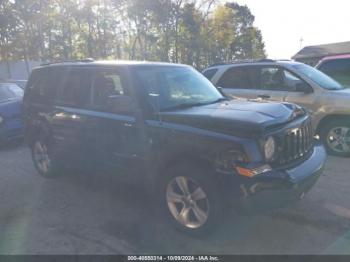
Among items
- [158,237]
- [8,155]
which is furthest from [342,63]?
[8,155]

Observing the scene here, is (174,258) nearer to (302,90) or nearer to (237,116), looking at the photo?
(237,116)

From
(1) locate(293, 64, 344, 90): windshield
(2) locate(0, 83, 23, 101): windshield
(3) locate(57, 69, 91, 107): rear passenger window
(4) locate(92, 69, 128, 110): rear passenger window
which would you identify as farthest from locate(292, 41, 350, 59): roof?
(4) locate(92, 69, 128, 110): rear passenger window

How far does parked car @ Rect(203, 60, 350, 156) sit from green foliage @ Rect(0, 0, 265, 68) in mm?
27136

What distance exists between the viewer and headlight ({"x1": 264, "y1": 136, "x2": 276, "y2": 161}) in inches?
134

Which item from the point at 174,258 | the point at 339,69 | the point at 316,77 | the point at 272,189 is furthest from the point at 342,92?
the point at 174,258

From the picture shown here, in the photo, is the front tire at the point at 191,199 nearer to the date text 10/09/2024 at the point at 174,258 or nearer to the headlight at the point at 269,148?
the date text 10/09/2024 at the point at 174,258

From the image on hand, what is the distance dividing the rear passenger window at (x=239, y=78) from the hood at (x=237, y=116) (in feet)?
11.2

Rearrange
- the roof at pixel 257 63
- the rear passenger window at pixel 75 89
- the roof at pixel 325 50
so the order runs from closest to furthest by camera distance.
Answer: the rear passenger window at pixel 75 89
the roof at pixel 257 63
the roof at pixel 325 50

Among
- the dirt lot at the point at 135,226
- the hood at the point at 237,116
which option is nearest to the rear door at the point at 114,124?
the hood at the point at 237,116

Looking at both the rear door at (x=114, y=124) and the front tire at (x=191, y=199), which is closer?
the front tire at (x=191, y=199)

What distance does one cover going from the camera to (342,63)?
8344 mm

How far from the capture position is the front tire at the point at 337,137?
661 cm

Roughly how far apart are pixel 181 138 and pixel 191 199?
665mm

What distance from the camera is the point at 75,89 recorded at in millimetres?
5180
